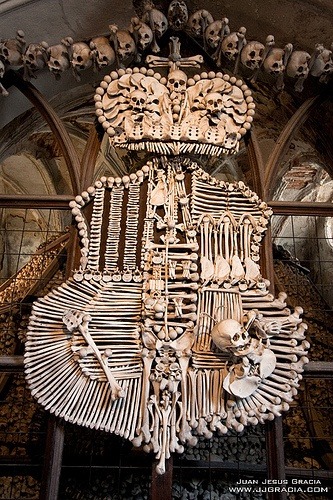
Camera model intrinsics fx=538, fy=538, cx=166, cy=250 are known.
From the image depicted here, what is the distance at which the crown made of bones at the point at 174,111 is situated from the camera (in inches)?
87.1

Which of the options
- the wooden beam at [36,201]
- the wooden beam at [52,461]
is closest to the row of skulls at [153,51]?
the wooden beam at [36,201]

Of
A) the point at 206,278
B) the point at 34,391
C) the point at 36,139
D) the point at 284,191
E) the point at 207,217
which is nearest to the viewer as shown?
the point at 34,391

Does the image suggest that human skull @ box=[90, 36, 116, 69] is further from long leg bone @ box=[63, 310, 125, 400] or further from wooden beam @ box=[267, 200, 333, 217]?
long leg bone @ box=[63, 310, 125, 400]

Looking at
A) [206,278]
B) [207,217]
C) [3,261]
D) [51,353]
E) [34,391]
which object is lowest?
[34,391]

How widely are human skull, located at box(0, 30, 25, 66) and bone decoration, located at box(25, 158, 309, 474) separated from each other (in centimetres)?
70

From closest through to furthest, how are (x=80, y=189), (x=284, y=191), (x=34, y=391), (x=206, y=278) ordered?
(x=34, y=391) → (x=206, y=278) → (x=80, y=189) → (x=284, y=191)

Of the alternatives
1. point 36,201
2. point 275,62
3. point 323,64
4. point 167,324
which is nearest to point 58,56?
point 36,201

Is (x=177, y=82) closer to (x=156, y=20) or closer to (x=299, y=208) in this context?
(x=156, y=20)

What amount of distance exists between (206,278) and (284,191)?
316cm

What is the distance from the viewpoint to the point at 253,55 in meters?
2.33

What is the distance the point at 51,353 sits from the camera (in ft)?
6.06

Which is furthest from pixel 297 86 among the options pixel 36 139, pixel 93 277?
pixel 36 139

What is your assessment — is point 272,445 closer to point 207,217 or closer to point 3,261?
point 207,217

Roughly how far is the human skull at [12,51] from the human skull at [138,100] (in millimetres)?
539
